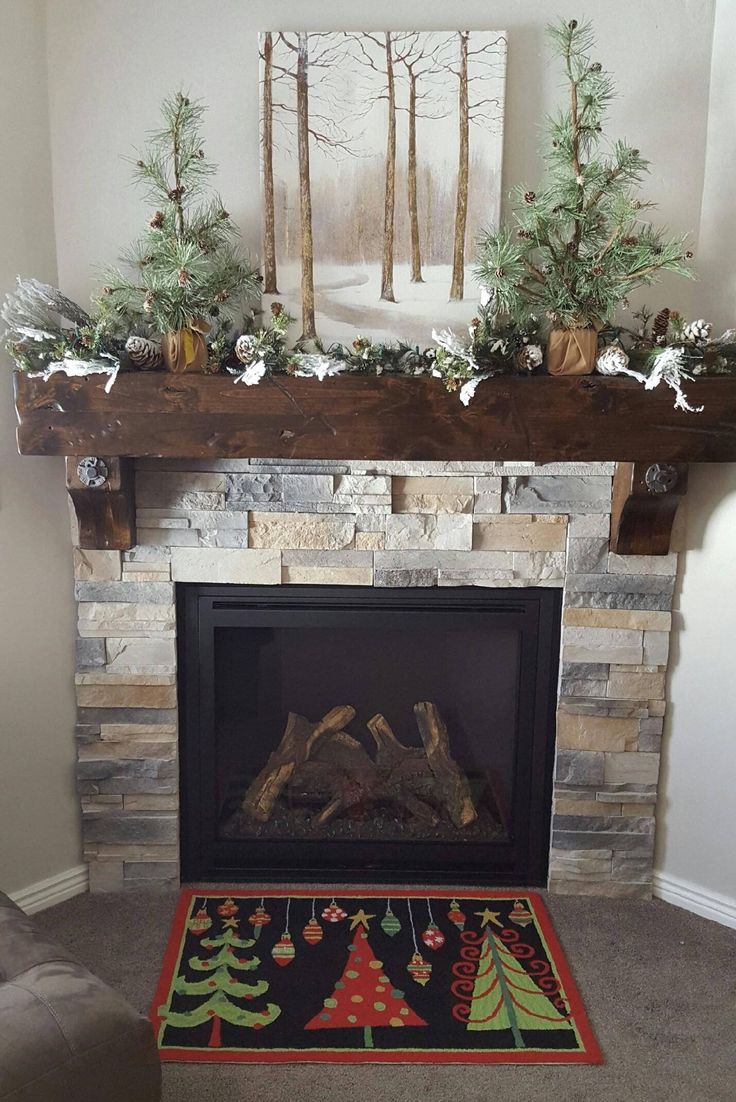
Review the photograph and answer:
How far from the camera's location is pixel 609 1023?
6.24ft

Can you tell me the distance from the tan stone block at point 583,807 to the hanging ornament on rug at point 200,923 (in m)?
0.94

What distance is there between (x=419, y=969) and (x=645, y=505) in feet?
3.93

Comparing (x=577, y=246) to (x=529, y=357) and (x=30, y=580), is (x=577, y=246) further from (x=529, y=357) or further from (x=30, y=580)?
(x=30, y=580)

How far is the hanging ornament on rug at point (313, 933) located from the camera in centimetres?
211

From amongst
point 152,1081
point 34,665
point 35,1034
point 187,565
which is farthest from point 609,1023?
point 34,665

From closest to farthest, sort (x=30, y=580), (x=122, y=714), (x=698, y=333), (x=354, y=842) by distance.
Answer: (x=698, y=333) < (x=30, y=580) < (x=122, y=714) < (x=354, y=842)

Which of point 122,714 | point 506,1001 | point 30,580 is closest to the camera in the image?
point 506,1001

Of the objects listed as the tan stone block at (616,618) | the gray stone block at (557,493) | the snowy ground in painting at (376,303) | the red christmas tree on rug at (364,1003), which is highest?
the snowy ground in painting at (376,303)

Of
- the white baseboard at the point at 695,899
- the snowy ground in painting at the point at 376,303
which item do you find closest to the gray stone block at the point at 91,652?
the snowy ground in painting at the point at 376,303

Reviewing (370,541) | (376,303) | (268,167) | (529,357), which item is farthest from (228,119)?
(370,541)

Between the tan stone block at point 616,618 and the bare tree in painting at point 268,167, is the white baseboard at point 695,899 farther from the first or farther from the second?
the bare tree in painting at point 268,167

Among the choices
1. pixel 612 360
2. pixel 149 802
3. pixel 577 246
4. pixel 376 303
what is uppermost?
pixel 577 246

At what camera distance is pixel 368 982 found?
198 centimetres

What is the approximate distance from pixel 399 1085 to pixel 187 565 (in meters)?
1.23
